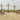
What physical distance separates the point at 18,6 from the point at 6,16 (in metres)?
0.35

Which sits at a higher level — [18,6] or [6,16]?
[18,6]

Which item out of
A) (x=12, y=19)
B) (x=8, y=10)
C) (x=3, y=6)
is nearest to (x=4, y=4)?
(x=3, y=6)

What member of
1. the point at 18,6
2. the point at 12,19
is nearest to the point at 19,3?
the point at 18,6

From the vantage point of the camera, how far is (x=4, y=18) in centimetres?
79

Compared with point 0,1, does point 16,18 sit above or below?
below

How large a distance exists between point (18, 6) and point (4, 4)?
321 millimetres

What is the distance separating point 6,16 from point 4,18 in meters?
0.06

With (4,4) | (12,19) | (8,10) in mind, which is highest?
(4,4)

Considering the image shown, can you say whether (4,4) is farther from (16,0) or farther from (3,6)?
(16,0)

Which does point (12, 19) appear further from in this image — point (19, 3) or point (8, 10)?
point (19, 3)

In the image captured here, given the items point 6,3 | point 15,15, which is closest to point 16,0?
point 6,3

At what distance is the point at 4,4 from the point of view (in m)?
0.80

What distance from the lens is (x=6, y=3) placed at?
2.62 feet

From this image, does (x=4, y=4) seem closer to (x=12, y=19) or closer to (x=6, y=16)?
(x=6, y=16)
